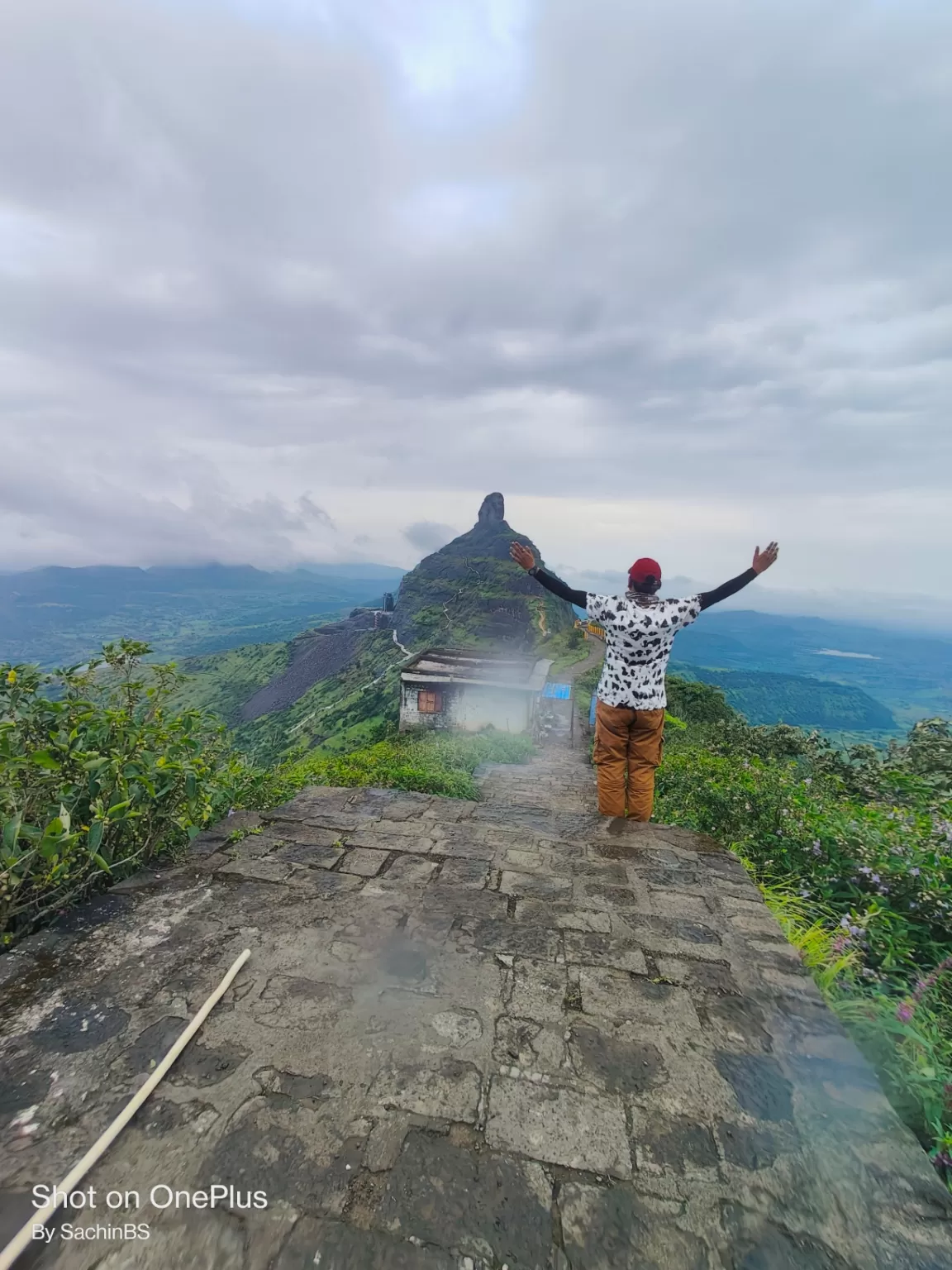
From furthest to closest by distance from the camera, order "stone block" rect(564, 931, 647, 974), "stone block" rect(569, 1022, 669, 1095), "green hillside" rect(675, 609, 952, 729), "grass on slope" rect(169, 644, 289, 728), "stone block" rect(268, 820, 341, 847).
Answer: "green hillside" rect(675, 609, 952, 729) → "grass on slope" rect(169, 644, 289, 728) → "stone block" rect(268, 820, 341, 847) → "stone block" rect(564, 931, 647, 974) → "stone block" rect(569, 1022, 669, 1095)

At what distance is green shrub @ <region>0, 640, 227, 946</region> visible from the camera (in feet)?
7.96

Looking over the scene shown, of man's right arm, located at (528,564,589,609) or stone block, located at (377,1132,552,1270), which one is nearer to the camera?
stone block, located at (377,1132,552,1270)

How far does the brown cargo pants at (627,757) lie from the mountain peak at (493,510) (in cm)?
8646

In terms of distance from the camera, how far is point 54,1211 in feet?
4.40

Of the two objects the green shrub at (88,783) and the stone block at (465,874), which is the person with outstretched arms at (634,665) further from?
the green shrub at (88,783)

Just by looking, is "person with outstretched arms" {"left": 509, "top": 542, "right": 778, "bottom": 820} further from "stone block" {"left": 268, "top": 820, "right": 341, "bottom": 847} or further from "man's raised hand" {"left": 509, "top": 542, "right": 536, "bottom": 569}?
"stone block" {"left": 268, "top": 820, "right": 341, "bottom": 847}

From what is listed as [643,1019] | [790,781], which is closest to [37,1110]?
[643,1019]

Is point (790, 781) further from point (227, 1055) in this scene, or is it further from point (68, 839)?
point (68, 839)

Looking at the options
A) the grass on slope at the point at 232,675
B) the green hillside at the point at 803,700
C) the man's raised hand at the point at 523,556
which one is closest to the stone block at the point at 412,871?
the man's raised hand at the point at 523,556

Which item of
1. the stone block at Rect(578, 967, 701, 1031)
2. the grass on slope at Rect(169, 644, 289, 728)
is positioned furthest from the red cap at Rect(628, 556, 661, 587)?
the grass on slope at Rect(169, 644, 289, 728)

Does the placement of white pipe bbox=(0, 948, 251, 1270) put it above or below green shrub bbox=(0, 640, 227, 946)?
below

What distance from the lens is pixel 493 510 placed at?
291 ft

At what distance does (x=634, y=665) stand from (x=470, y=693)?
57.1ft

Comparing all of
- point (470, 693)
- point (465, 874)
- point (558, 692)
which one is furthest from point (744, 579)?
point (470, 693)
